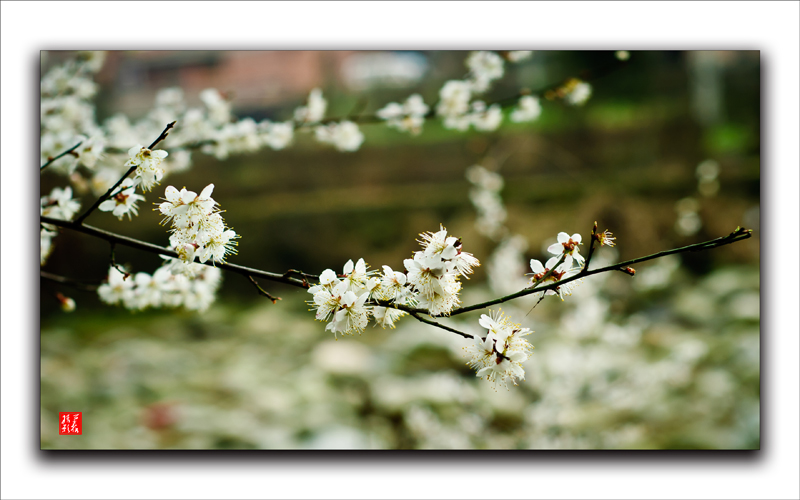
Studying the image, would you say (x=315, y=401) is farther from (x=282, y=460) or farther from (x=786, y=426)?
(x=786, y=426)

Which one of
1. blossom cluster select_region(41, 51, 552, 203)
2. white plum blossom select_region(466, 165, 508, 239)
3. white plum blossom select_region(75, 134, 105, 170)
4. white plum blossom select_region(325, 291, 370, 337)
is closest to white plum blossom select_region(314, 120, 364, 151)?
blossom cluster select_region(41, 51, 552, 203)

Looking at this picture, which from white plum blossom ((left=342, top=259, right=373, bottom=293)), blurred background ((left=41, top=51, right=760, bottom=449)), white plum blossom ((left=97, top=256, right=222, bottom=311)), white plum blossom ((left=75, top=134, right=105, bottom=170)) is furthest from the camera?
blurred background ((left=41, top=51, right=760, bottom=449))

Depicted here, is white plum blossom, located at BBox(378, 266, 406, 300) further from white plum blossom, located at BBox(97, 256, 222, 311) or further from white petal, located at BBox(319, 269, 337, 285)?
white plum blossom, located at BBox(97, 256, 222, 311)

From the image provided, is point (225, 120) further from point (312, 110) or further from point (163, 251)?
point (163, 251)

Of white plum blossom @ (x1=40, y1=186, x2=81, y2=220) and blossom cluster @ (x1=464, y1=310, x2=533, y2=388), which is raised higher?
white plum blossom @ (x1=40, y1=186, x2=81, y2=220)

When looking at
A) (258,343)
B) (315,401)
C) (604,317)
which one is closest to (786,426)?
(604,317)

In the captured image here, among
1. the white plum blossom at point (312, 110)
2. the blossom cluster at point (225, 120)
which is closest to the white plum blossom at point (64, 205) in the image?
the blossom cluster at point (225, 120)
